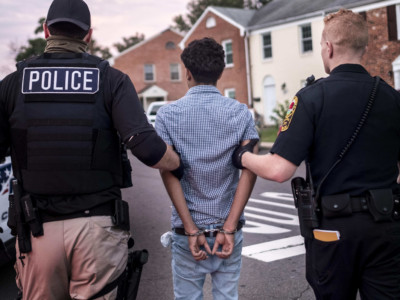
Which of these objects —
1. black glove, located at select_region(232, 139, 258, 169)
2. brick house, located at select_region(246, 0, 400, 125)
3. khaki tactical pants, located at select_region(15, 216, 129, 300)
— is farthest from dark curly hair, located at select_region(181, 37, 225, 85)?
brick house, located at select_region(246, 0, 400, 125)

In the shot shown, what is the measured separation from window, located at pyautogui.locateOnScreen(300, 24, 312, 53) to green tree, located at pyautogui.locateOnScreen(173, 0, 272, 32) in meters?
26.9

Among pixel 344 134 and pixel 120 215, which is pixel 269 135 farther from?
pixel 120 215

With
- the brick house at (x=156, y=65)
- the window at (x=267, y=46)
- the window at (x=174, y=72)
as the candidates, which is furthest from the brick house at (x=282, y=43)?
the window at (x=174, y=72)

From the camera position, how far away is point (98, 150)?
2410mm

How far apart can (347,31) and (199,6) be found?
188ft

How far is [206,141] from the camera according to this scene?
2658 mm

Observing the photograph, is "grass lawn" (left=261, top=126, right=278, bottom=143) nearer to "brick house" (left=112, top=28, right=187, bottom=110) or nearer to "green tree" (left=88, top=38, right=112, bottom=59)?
"brick house" (left=112, top=28, right=187, bottom=110)

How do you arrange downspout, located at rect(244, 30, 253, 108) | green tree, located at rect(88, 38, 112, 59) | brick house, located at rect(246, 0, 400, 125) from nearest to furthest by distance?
1. brick house, located at rect(246, 0, 400, 125)
2. downspout, located at rect(244, 30, 253, 108)
3. green tree, located at rect(88, 38, 112, 59)

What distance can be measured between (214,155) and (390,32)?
23031 mm

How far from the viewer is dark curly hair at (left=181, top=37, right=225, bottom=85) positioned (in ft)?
8.81

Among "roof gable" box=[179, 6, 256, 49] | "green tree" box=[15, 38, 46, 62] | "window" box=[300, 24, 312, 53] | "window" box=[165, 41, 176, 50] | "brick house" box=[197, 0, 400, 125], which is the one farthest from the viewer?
"green tree" box=[15, 38, 46, 62]

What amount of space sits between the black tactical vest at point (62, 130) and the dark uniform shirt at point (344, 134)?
→ 91cm

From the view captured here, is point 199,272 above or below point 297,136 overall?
below

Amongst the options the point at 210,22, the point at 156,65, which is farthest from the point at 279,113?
the point at 156,65
